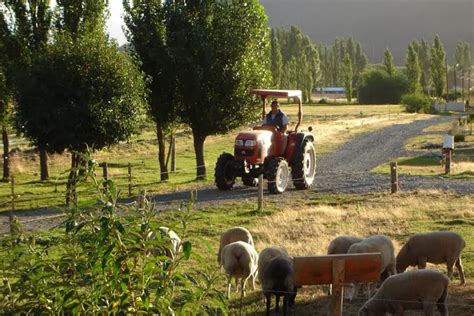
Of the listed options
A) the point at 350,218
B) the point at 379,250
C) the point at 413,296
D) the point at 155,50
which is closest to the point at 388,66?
the point at 155,50

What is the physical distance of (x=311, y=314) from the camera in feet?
32.6

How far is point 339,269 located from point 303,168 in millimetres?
15408

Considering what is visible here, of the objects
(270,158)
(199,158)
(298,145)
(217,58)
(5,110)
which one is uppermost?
(217,58)

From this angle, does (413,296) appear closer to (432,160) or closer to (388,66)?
(432,160)

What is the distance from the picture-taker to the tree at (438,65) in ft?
305

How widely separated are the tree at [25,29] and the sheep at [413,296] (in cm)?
1855

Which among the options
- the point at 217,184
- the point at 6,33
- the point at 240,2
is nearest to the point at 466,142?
the point at 240,2

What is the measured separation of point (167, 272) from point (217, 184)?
56.2ft

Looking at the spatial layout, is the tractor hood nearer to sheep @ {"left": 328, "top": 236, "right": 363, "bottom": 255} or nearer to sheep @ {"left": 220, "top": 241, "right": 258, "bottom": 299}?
sheep @ {"left": 328, "top": 236, "right": 363, "bottom": 255}

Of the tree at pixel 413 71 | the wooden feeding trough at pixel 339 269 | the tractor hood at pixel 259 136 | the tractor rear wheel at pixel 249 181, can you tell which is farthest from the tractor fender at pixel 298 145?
the tree at pixel 413 71

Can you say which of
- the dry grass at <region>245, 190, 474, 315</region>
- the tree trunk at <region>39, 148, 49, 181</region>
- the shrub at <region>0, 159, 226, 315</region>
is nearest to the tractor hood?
the dry grass at <region>245, 190, 474, 315</region>

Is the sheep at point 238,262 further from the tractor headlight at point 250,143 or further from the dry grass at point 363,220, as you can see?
the tractor headlight at point 250,143

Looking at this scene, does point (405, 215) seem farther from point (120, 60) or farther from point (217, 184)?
point (120, 60)

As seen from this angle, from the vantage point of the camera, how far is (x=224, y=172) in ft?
71.6
